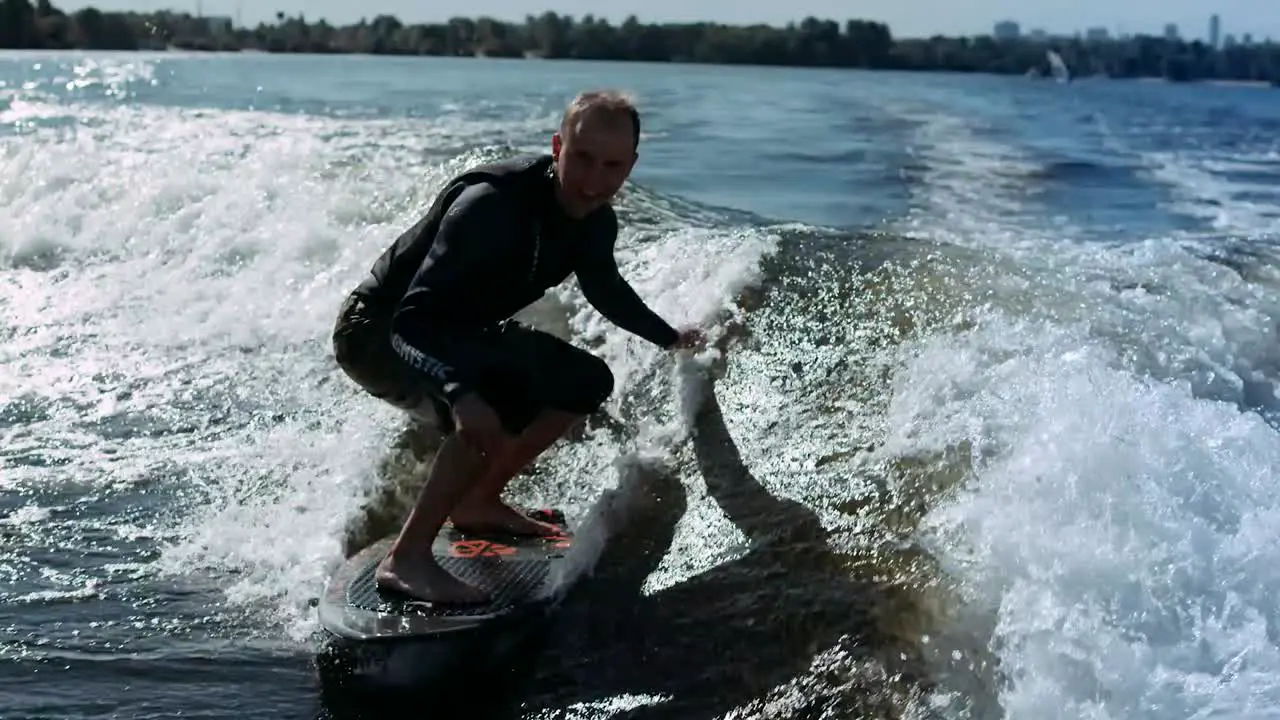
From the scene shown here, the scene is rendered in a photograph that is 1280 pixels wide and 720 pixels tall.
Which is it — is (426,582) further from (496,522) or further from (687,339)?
(687,339)

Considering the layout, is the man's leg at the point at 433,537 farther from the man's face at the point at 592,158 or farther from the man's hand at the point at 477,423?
the man's face at the point at 592,158

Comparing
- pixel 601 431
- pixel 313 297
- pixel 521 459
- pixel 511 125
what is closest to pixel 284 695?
pixel 521 459

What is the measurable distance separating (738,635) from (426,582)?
0.95 metres

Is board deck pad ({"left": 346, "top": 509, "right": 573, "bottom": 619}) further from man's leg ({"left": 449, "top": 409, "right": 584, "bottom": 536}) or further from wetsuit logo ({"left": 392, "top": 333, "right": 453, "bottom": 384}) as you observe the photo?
wetsuit logo ({"left": 392, "top": 333, "right": 453, "bottom": 384})

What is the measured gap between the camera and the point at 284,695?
3930 millimetres

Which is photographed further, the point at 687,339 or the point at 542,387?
the point at 687,339

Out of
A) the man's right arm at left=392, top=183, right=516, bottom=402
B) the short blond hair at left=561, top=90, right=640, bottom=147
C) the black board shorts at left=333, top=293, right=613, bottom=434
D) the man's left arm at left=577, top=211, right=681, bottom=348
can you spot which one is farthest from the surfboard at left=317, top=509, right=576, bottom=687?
the short blond hair at left=561, top=90, right=640, bottom=147

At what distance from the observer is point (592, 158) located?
4145mm

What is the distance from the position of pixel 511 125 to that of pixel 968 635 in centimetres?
1384

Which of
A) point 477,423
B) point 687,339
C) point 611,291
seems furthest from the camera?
point 687,339

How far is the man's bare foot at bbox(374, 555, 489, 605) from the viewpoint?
4.14 meters

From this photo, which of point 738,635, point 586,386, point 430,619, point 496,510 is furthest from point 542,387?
point 738,635

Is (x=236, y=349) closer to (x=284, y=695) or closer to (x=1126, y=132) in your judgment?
(x=284, y=695)

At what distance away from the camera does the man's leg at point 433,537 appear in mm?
4133
